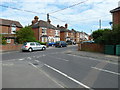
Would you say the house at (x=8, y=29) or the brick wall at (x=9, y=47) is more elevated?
the house at (x=8, y=29)

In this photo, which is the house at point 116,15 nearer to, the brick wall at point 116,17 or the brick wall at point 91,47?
the brick wall at point 116,17

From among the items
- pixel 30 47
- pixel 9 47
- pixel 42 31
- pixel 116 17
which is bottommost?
pixel 9 47

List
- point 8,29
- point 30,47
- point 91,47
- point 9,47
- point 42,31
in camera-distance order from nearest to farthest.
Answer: point 91,47 → point 30,47 → point 9,47 → point 8,29 → point 42,31

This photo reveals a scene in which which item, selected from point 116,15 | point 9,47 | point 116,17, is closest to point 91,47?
point 116,17

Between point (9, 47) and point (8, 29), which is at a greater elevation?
point (8, 29)

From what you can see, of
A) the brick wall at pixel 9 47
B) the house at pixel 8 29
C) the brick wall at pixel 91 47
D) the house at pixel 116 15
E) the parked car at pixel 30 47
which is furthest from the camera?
the house at pixel 8 29

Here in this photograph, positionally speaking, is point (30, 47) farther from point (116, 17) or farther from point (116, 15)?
point (116, 15)

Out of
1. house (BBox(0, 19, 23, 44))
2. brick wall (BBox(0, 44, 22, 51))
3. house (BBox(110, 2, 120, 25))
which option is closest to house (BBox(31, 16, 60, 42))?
house (BBox(0, 19, 23, 44))

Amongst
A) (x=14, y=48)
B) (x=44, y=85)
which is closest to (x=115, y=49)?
(x=44, y=85)

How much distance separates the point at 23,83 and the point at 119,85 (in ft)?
12.4

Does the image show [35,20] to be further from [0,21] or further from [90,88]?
[90,88]

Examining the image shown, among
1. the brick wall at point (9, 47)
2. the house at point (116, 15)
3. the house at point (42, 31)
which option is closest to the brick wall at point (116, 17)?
the house at point (116, 15)

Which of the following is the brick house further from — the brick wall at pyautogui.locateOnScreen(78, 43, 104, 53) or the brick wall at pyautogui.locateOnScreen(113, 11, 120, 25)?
the brick wall at pyautogui.locateOnScreen(78, 43, 104, 53)

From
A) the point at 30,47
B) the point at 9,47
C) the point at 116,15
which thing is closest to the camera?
the point at 30,47
